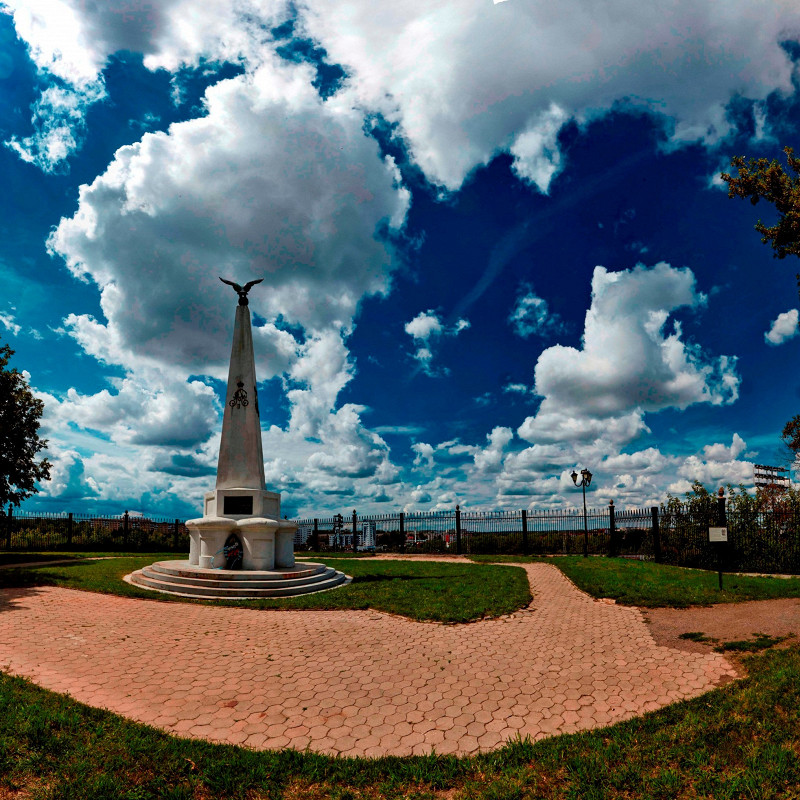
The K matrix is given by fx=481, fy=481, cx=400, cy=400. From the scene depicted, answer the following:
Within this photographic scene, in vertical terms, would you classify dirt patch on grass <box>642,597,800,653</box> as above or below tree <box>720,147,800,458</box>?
below

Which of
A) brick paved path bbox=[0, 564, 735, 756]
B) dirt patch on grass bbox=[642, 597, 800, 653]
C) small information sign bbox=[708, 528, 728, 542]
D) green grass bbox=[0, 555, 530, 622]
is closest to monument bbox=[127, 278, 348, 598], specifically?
green grass bbox=[0, 555, 530, 622]

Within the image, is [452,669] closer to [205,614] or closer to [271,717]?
[271,717]

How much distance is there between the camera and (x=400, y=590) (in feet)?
35.6

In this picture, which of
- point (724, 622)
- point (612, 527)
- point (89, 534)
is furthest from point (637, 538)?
point (89, 534)

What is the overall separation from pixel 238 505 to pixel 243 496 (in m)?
0.30

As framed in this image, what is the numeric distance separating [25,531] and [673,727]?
30.5 meters

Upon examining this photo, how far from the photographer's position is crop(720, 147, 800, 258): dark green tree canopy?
9492mm

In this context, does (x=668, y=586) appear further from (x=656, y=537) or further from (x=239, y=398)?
(x=239, y=398)

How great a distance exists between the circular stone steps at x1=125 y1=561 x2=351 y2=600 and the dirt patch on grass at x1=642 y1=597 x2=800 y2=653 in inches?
287

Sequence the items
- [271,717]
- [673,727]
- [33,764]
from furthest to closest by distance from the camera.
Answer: [271,717] < [673,727] < [33,764]

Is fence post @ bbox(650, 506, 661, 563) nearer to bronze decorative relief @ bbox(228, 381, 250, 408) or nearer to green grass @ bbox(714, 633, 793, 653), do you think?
green grass @ bbox(714, 633, 793, 653)

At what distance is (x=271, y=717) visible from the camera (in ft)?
14.9

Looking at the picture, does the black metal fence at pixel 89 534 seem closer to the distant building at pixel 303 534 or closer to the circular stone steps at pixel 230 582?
the distant building at pixel 303 534

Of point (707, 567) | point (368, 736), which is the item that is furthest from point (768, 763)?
point (707, 567)
